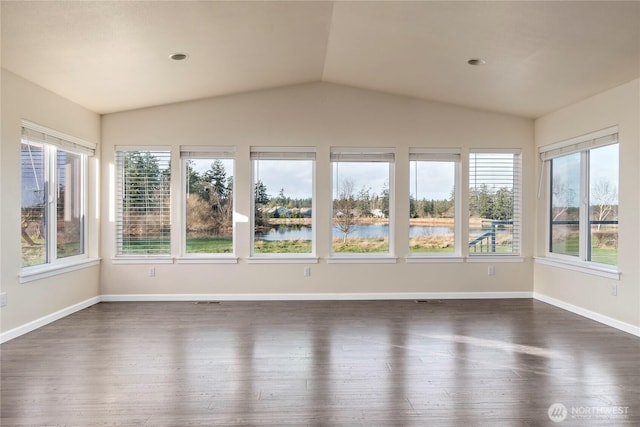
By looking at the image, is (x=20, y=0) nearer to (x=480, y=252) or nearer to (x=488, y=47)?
(x=488, y=47)

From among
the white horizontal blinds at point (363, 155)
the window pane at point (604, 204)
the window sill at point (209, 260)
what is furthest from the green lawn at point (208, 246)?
the window pane at point (604, 204)

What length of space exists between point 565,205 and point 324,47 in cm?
377

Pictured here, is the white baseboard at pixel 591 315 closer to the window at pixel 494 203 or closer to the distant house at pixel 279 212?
the window at pixel 494 203

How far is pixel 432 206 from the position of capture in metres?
5.73

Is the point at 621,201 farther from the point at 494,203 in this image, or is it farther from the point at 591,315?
the point at 494,203

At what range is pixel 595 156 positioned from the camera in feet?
15.5

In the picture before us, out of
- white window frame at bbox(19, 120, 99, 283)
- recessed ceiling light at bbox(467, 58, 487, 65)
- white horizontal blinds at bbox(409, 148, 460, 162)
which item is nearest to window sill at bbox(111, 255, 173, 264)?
white window frame at bbox(19, 120, 99, 283)

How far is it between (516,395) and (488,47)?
3.02 metres

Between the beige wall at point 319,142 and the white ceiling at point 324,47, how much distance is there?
1.04 ft

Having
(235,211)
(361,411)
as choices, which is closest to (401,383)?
(361,411)

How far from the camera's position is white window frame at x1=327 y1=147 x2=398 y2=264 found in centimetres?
559

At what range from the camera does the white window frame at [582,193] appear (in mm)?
4414

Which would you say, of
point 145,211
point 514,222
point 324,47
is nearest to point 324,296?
point 145,211

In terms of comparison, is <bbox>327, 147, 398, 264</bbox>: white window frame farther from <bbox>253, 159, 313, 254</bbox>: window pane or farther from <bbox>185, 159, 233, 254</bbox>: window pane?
<bbox>185, 159, 233, 254</bbox>: window pane
